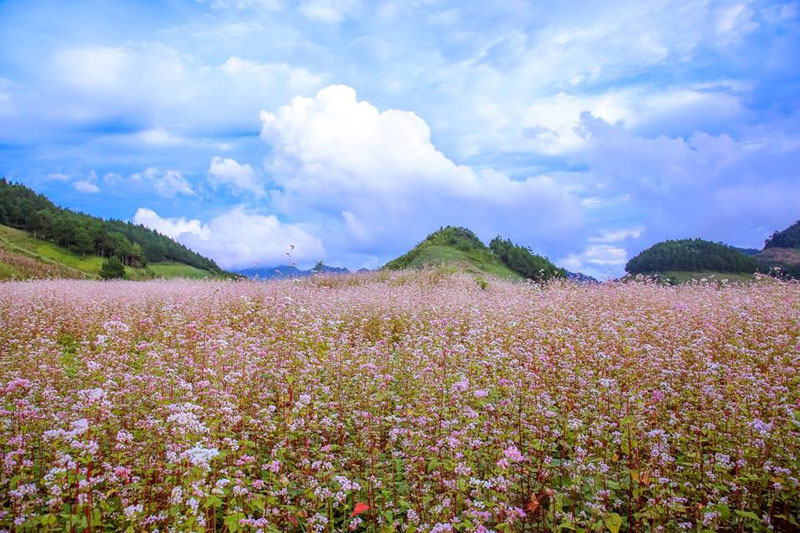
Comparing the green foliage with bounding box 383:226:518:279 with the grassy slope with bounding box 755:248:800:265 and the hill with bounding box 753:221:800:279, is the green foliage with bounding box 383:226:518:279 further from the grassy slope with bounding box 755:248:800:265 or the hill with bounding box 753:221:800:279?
the hill with bounding box 753:221:800:279

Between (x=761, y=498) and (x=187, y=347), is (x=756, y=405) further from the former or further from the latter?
(x=187, y=347)

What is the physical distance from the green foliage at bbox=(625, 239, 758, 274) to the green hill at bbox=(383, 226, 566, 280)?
1228 cm

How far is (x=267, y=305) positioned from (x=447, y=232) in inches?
1315

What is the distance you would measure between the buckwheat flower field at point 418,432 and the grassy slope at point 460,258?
77.8ft

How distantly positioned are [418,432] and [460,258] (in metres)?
30.4

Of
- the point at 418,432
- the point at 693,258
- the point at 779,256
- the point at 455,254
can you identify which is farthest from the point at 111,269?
the point at 779,256

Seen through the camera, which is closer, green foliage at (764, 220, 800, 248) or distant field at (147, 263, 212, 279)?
green foliage at (764, 220, 800, 248)

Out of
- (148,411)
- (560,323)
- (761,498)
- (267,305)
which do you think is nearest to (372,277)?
(267,305)

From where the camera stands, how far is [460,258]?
113ft

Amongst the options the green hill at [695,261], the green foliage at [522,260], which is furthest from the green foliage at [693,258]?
the green foliage at [522,260]

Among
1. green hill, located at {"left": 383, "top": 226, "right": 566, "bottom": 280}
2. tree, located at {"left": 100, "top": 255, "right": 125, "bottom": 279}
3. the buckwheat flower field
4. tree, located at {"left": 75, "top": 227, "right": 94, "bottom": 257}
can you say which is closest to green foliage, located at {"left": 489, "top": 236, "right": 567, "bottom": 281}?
green hill, located at {"left": 383, "top": 226, "right": 566, "bottom": 280}

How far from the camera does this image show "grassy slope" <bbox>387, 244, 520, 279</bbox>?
3349cm

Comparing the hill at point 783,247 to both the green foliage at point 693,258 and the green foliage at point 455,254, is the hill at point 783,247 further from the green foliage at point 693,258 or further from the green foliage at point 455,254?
the green foliage at point 455,254

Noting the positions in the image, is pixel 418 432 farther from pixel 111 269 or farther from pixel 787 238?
pixel 787 238
